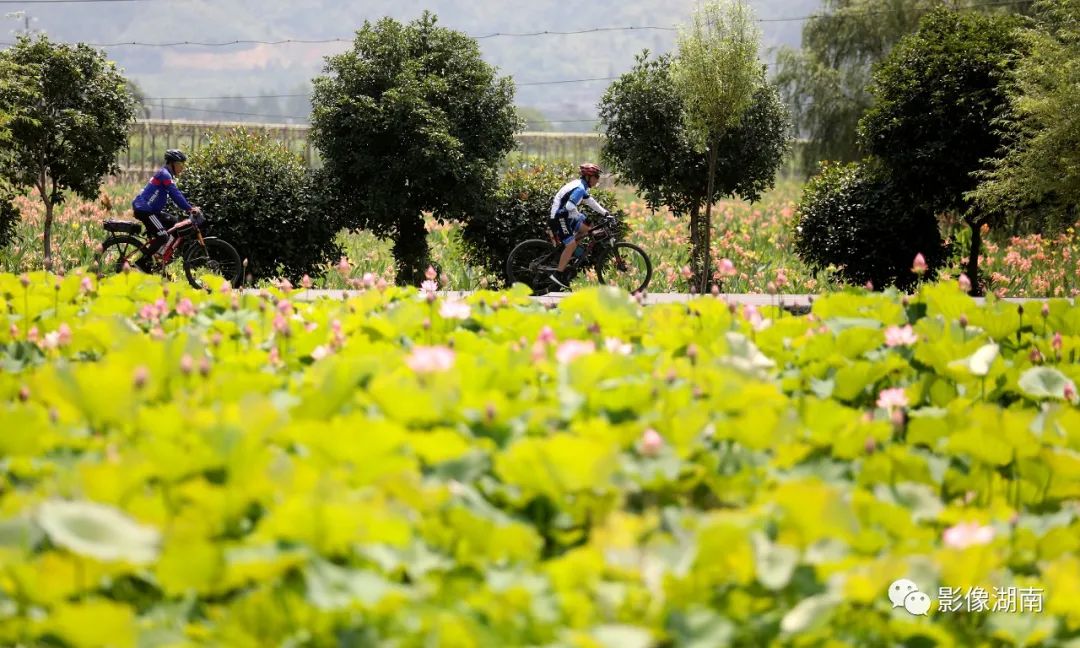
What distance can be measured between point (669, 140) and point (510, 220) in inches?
103

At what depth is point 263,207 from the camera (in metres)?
13.7

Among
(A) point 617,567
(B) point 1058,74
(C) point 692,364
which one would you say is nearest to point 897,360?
(C) point 692,364

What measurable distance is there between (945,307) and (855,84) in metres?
23.0

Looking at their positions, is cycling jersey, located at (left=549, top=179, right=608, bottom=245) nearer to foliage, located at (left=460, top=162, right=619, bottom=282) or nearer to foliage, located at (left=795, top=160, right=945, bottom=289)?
foliage, located at (left=460, top=162, right=619, bottom=282)

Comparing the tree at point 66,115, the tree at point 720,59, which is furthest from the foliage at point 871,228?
the tree at point 66,115

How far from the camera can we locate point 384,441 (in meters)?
1.68

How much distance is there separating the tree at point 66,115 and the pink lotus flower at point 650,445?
13.8 metres

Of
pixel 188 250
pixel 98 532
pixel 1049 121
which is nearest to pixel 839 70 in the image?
pixel 1049 121

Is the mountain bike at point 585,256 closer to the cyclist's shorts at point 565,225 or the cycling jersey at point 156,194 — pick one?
the cyclist's shorts at point 565,225

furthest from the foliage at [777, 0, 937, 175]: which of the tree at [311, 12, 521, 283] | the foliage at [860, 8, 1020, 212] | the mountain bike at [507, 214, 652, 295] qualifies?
the mountain bike at [507, 214, 652, 295]

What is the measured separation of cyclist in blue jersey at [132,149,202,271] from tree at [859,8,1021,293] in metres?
8.29

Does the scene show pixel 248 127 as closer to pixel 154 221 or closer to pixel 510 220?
pixel 510 220

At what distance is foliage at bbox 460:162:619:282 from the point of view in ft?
47.8

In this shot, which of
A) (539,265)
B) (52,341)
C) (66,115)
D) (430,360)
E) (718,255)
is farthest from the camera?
(718,255)
